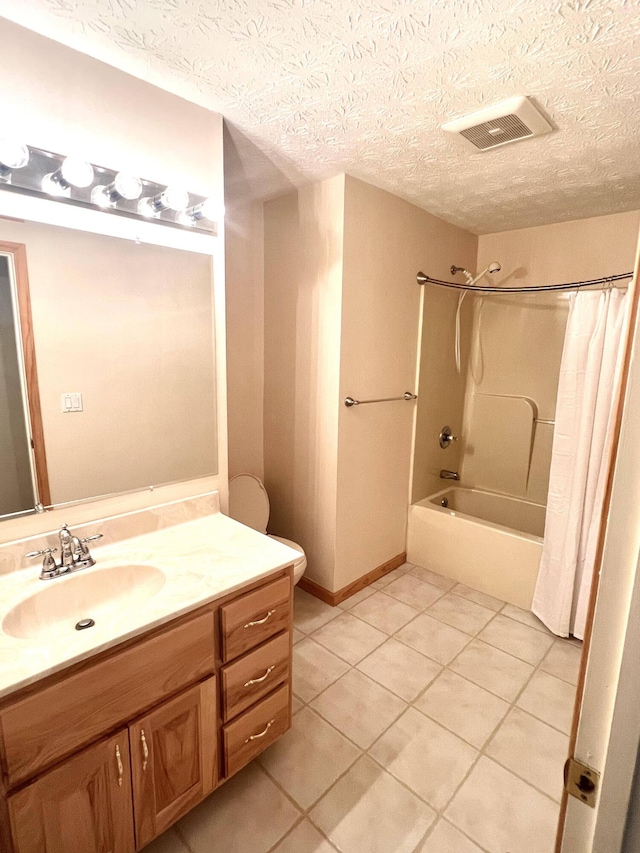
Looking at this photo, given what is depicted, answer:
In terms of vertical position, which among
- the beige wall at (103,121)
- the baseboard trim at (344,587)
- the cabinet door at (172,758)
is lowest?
the baseboard trim at (344,587)

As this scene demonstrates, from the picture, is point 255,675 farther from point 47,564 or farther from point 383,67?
point 383,67

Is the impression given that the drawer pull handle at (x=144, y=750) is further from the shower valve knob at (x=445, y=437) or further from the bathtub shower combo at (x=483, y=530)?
the shower valve knob at (x=445, y=437)

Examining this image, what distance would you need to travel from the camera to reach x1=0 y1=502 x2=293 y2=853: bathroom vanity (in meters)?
0.95

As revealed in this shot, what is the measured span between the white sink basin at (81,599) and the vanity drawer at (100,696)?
13 cm

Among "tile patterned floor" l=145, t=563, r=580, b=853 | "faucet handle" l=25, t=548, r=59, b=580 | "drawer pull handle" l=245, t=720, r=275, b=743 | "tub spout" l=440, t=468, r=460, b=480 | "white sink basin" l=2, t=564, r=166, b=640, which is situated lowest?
"tile patterned floor" l=145, t=563, r=580, b=853

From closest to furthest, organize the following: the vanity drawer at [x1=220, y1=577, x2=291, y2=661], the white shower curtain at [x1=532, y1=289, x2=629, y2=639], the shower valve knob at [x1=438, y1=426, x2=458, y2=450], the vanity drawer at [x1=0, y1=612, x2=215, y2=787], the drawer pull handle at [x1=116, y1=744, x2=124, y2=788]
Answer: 1. the vanity drawer at [x1=0, y1=612, x2=215, y2=787]
2. the drawer pull handle at [x1=116, y1=744, x2=124, y2=788]
3. the vanity drawer at [x1=220, y1=577, x2=291, y2=661]
4. the white shower curtain at [x1=532, y1=289, x2=629, y2=639]
5. the shower valve knob at [x1=438, y1=426, x2=458, y2=450]

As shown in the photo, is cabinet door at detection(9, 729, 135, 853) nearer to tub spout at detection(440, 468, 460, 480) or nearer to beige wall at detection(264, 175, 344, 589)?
beige wall at detection(264, 175, 344, 589)

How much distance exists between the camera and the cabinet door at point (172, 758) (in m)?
1.13

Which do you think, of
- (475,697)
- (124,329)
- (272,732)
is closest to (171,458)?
(124,329)

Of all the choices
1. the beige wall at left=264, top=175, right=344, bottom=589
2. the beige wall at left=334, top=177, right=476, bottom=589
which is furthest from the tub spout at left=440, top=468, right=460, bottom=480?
the beige wall at left=264, top=175, right=344, bottom=589

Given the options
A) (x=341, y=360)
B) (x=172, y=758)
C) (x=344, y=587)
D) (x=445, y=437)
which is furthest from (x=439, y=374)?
(x=172, y=758)

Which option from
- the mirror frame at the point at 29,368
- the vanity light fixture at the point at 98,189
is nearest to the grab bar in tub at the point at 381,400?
the vanity light fixture at the point at 98,189

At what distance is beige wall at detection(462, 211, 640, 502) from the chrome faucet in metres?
2.76

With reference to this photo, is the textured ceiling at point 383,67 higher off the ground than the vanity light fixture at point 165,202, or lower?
higher
